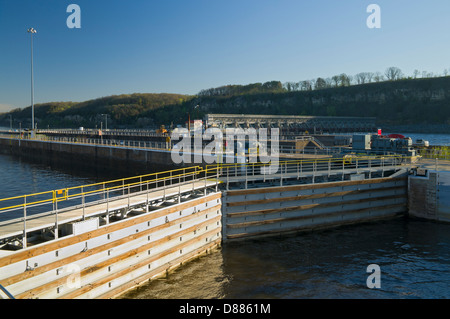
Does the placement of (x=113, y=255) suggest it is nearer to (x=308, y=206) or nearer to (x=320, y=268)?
(x=320, y=268)

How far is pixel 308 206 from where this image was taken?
23891 millimetres

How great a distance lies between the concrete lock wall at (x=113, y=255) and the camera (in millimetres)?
11930

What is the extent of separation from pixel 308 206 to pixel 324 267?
581 centimetres

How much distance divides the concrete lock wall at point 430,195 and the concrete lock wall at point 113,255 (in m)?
16.4

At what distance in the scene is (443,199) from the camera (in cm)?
2648

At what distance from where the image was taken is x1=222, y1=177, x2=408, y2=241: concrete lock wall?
21875 millimetres

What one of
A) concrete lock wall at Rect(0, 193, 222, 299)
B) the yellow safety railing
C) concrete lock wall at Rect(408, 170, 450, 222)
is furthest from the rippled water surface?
the yellow safety railing

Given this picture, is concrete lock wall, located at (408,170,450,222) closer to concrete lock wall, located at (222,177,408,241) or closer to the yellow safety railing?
concrete lock wall, located at (222,177,408,241)

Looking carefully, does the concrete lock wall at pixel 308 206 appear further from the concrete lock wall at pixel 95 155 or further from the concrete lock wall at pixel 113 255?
the concrete lock wall at pixel 95 155

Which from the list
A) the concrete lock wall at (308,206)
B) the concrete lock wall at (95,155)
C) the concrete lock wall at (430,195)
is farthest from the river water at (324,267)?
the concrete lock wall at (95,155)

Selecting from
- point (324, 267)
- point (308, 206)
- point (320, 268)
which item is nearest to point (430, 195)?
point (308, 206)

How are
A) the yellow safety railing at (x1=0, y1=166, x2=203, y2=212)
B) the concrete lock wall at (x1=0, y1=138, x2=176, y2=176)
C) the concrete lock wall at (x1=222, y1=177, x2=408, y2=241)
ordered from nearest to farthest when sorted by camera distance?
the yellow safety railing at (x1=0, y1=166, x2=203, y2=212) < the concrete lock wall at (x1=222, y1=177, x2=408, y2=241) < the concrete lock wall at (x1=0, y1=138, x2=176, y2=176)

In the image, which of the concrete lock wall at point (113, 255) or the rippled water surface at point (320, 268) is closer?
the concrete lock wall at point (113, 255)

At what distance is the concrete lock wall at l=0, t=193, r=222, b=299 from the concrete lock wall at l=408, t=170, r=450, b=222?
16.4 meters
